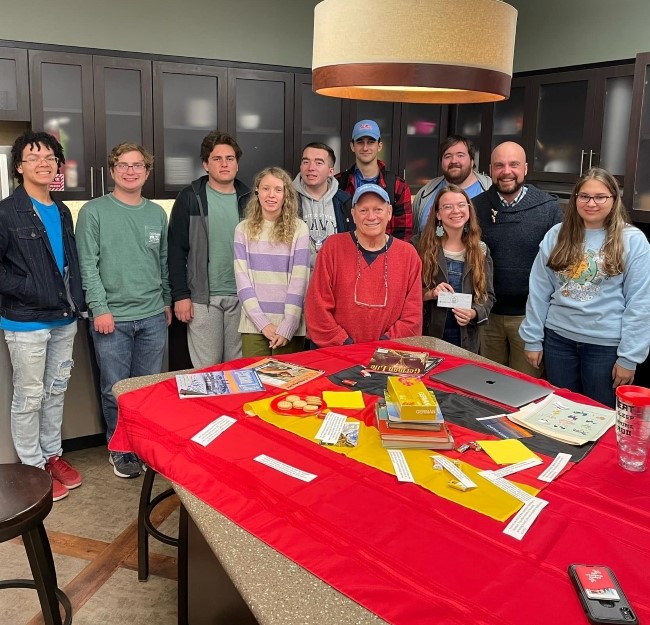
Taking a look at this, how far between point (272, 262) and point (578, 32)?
283 cm

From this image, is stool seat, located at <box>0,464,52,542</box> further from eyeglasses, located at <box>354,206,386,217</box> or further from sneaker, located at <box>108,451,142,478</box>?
eyeglasses, located at <box>354,206,386,217</box>

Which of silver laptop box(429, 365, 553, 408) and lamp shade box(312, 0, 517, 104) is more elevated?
lamp shade box(312, 0, 517, 104)

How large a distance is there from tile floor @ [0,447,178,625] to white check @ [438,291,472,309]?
1.46 m

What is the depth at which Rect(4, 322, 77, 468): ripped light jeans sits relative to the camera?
2.79 metres

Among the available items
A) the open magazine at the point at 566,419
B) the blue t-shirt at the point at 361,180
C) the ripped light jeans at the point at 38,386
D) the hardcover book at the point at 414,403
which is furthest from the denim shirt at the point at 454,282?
the ripped light jeans at the point at 38,386

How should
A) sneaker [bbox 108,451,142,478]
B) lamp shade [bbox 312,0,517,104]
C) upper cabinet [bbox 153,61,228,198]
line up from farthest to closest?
Result: 1. upper cabinet [bbox 153,61,228,198]
2. sneaker [bbox 108,451,142,478]
3. lamp shade [bbox 312,0,517,104]

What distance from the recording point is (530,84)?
14.9 ft

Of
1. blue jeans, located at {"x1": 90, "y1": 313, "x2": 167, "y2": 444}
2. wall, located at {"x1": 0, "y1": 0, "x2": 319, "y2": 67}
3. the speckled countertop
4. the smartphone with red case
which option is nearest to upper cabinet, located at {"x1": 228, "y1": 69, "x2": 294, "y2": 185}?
wall, located at {"x1": 0, "y1": 0, "x2": 319, "y2": 67}

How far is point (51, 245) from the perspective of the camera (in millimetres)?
2799

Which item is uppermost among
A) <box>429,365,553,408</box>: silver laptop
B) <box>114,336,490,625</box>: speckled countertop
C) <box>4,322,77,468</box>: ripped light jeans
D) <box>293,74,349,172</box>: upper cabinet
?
<box>293,74,349,172</box>: upper cabinet

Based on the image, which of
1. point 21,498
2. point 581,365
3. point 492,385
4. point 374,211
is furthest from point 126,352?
point 581,365

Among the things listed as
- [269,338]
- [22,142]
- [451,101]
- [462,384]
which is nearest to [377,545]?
[462,384]

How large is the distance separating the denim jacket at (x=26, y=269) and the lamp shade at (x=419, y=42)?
5.71 ft

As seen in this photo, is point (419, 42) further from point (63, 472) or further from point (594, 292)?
point (63, 472)
